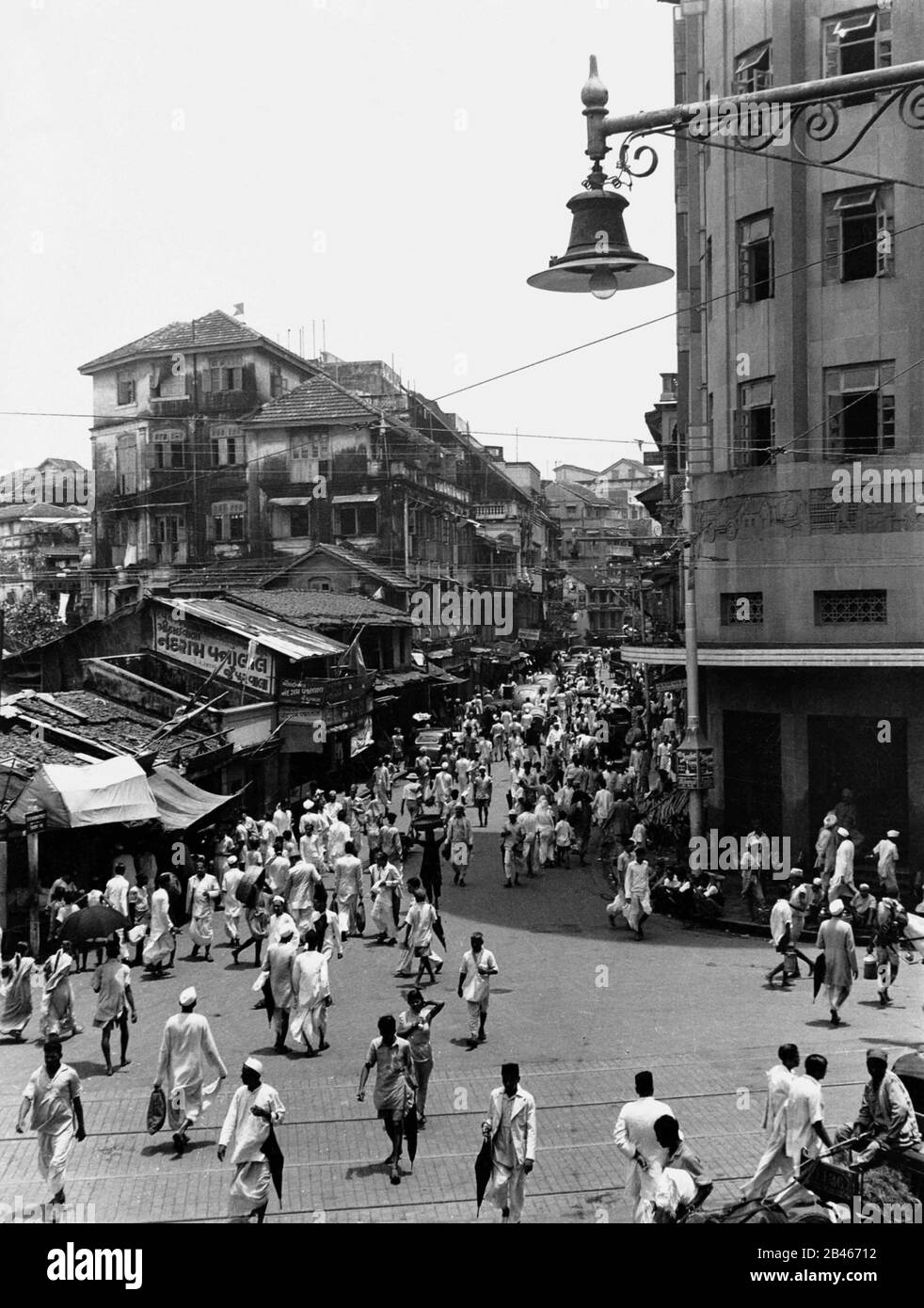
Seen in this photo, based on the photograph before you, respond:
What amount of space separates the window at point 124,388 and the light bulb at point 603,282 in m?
49.8

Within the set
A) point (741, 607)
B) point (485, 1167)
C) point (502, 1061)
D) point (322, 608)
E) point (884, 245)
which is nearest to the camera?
point (485, 1167)

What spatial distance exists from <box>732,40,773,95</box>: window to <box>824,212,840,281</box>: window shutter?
2851mm

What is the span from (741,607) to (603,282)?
16.6m

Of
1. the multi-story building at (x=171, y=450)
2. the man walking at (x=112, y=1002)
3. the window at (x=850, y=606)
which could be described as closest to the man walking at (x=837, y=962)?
the man walking at (x=112, y=1002)

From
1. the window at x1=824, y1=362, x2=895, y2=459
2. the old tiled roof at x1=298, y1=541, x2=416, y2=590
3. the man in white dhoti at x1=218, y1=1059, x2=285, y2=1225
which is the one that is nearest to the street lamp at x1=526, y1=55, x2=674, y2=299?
the man in white dhoti at x1=218, y1=1059, x2=285, y2=1225

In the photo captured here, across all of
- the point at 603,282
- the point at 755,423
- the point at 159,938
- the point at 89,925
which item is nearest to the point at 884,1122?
the point at 603,282

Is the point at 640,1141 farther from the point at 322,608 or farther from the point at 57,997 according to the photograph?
the point at 322,608

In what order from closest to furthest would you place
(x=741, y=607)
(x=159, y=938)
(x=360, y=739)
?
(x=159, y=938) → (x=741, y=607) → (x=360, y=739)

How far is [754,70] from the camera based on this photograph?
969 inches

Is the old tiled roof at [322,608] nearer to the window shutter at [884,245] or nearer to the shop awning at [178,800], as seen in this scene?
the shop awning at [178,800]

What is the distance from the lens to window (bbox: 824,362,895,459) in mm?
23047

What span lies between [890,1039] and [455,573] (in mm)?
52565

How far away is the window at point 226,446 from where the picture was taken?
187ft
